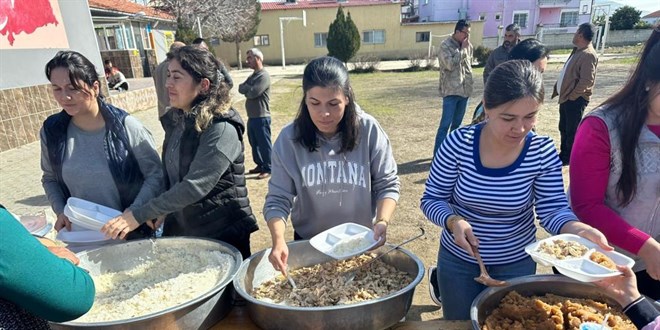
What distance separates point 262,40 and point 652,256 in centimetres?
3147

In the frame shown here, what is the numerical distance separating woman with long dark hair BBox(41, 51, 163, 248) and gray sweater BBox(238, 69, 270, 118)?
317 cm

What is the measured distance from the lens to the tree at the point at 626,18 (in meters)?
31.2

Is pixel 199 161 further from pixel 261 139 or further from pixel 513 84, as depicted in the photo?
pixel 261 139

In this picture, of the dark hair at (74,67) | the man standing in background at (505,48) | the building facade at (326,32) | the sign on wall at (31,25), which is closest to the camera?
the dark hair at (74,67)

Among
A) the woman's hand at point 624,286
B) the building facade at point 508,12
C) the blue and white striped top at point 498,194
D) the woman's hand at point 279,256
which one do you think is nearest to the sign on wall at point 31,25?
the woman's hand at point 279,256

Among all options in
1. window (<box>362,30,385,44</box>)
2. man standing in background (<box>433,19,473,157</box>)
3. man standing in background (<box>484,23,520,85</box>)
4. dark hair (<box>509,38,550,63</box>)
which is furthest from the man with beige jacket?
window (<box>362,30,385,44</box>)

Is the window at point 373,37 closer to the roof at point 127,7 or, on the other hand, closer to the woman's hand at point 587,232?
the roof at point 127,7

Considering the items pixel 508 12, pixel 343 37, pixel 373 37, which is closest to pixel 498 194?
pixel 343 37

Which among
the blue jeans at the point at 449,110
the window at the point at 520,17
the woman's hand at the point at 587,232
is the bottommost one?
the blue jeans at the point at 449,110

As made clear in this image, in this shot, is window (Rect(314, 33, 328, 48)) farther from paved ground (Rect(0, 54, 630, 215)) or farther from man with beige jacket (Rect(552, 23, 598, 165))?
man with beige jacket (Rect(552, 23, 598, 165))

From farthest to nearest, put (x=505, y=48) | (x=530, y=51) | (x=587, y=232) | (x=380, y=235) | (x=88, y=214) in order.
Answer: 1. (x=505, y=48)
2. (x=530, y=51)
3. (x=88, y=214)
4. (x=380, y=235)
5. (x=587, y=232)

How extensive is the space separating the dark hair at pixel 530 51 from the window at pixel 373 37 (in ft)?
91.1

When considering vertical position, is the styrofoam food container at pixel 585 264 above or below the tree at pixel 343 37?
below

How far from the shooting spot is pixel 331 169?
166 cm
